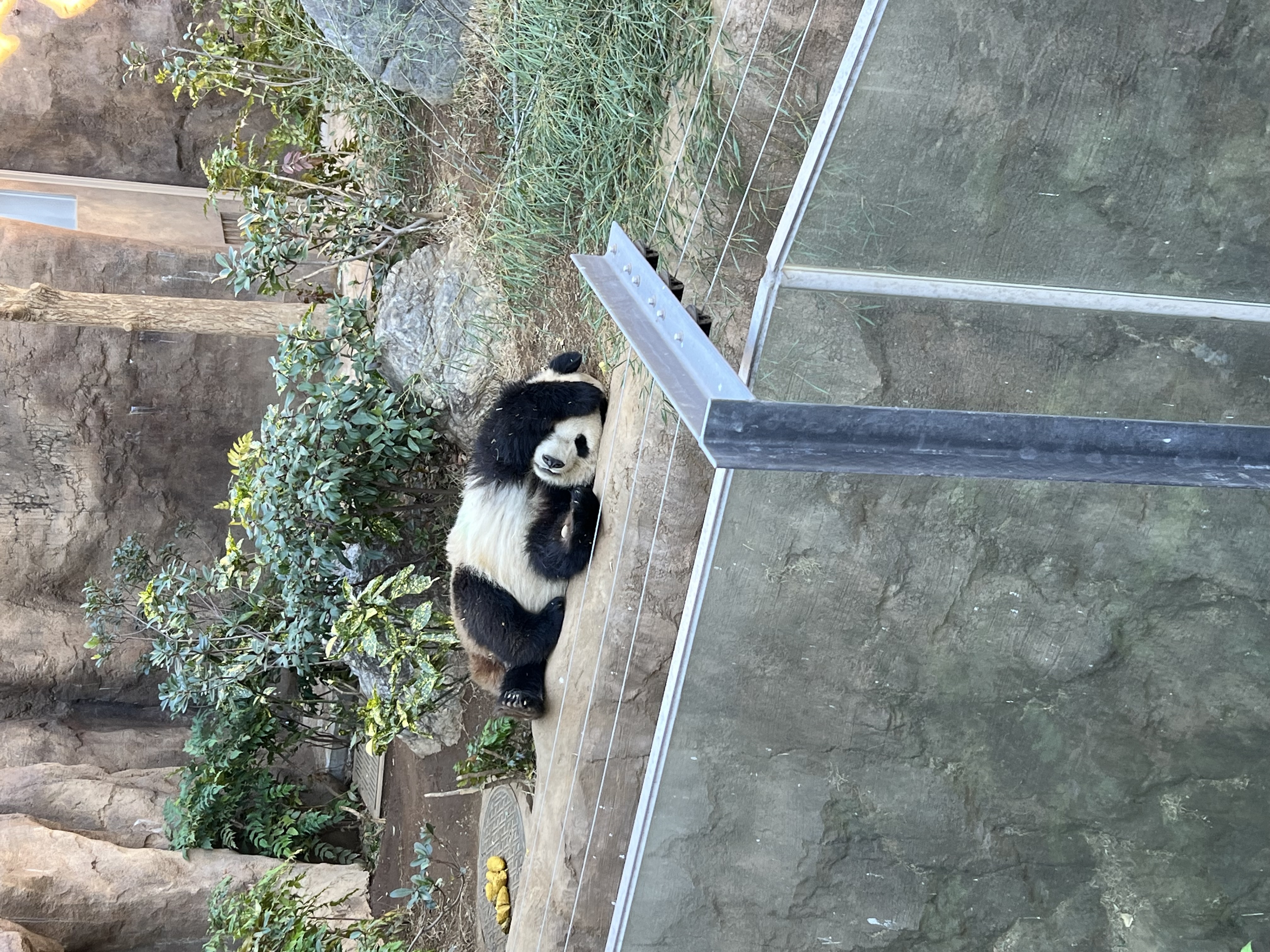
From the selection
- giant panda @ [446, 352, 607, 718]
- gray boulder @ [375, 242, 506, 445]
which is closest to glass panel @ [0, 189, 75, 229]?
gray boulder @ [375, 242, 506, 445]

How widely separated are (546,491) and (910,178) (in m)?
2.43

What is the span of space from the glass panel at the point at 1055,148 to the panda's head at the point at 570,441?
2.01 m

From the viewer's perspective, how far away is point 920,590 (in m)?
1.96

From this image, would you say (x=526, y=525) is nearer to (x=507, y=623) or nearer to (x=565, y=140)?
(x=507, y=623)

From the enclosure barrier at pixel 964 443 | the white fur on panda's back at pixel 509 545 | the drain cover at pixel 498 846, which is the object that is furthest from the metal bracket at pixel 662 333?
the drain cover at pixel 498 846

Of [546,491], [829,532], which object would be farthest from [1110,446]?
[546,491]

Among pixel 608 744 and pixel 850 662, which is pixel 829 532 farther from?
pixel 608 744

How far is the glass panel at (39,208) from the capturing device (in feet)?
22.9

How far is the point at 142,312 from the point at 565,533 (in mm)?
2844

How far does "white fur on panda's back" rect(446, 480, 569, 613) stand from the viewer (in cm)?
391

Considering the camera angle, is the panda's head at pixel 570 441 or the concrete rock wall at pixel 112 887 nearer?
the panda's head at pixel 570 441

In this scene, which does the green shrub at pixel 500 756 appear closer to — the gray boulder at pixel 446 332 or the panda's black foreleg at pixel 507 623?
the panda's black foreleg at pixel 507 623

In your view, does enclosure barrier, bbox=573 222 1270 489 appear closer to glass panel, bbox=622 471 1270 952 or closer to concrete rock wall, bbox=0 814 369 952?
glass panel, bbox=622 471 1270 952

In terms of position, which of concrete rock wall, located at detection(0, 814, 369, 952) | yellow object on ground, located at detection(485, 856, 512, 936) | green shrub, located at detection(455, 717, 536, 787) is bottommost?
concrete rock wall, located at detection(0, 814, 369, 952)
